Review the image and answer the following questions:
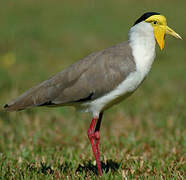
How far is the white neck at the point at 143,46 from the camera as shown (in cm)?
390

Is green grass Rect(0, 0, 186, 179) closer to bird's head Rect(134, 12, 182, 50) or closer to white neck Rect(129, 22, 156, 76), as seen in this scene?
white neck Rect(129, 22, 156, 76)

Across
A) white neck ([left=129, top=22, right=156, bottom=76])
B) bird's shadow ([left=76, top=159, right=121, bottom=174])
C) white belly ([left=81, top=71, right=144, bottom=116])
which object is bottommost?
bird's shadow ([left=76, top=159, right=121, bottom=174])

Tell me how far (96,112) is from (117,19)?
49.9 ft

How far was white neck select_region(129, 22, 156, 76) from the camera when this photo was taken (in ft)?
12.8

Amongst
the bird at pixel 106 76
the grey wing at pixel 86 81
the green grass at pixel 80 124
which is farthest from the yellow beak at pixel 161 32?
the green grass at pixel 80 124

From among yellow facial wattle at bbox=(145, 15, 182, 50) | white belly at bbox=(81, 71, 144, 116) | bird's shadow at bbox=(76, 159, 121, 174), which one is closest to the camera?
white belly at bbox=(81, 71, 144, 116)

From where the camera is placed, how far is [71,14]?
62.7ft

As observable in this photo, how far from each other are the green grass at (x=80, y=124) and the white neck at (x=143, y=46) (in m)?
1.18

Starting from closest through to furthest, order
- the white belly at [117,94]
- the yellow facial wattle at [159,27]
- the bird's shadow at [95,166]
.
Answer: the white belly at [117,94]
the yellow facial wattle at [159,27]
the bird's shadow at [95,166]

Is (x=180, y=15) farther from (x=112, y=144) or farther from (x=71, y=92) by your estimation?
(x=71, y=92)

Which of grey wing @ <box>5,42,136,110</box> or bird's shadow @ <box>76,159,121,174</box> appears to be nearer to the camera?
grey wing @ <box>5,42,136,110</box>

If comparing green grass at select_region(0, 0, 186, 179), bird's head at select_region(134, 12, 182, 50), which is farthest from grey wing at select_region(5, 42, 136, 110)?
green grass at select_region(0, 0, 186, 179)

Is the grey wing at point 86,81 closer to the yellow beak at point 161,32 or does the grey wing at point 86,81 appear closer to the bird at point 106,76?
the bird at point 106,76

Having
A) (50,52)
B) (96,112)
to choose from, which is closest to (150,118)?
(96,112)
